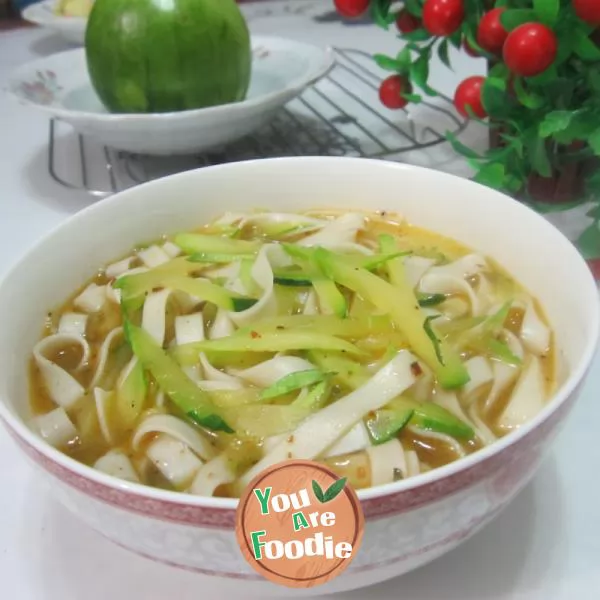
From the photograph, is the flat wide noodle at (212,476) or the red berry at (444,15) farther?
the red berry at (444,15)

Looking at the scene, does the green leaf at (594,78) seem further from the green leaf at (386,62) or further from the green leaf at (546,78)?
the green leaf at (386,62)

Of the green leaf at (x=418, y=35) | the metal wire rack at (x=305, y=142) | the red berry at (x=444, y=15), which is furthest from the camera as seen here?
the metal wire rack at (x=305, y=142)

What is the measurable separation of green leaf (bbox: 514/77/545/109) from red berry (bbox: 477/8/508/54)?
0.06 meters

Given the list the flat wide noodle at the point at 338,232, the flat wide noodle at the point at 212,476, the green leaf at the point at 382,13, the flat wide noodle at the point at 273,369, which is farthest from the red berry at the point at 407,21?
the flat wide noodle at the point at 212,476

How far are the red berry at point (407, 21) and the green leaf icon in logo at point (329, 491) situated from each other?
923mm

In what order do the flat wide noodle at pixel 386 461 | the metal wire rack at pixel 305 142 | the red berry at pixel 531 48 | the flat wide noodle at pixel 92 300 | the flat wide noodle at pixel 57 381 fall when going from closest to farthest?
1. the flat wide noodle at pixel 386 461
2. the flat wide noodle at pixel 57 381
3. the flat wide noodle at pixel 92 300
4. the red berry at pixel 531 48
5. the metal wire rack at pixel 305 142

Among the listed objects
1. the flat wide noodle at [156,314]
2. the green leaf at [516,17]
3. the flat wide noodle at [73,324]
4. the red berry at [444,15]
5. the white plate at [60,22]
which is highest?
the green leaf at [516,17]

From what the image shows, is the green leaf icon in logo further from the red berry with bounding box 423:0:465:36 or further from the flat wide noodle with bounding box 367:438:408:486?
the red berry with bounding box 423:0:465:36

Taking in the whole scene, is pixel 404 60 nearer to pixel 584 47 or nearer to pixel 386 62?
pixel 386 62

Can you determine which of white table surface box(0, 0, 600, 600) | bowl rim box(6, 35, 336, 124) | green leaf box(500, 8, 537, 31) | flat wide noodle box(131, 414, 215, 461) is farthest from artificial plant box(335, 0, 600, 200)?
flat wide noodle box(131, 414, 215, 461)

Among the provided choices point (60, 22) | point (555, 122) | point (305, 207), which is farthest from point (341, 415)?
point (60, 22)

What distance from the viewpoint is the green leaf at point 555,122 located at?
0.87m

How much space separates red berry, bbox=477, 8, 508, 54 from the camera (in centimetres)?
96

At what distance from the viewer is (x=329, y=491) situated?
464mm
